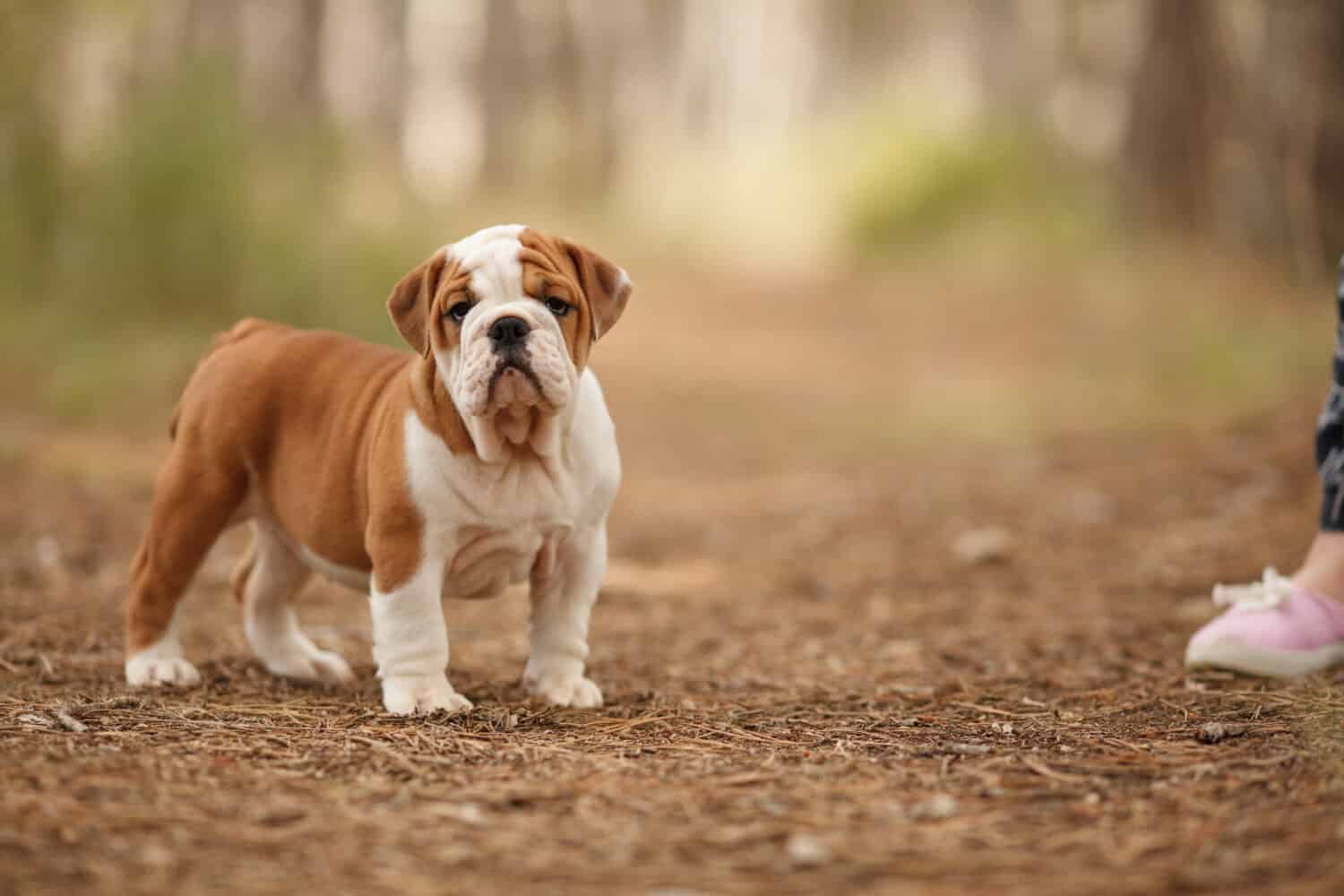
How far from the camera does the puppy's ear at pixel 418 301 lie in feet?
10.1

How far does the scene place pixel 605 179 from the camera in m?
24.3

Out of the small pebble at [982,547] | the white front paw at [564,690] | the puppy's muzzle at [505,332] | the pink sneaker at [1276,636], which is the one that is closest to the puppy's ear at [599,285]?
the puppy's muzzle at [505,332]

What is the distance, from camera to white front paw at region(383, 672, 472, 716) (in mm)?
3021

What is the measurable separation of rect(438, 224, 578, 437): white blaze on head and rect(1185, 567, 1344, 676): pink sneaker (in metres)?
1.71

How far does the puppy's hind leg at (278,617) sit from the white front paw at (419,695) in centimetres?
59

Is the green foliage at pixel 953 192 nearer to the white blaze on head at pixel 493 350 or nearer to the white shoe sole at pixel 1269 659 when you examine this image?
the white shoe sole at pixel 1269 659

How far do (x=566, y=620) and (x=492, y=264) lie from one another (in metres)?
0.85

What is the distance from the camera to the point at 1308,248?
9531mm

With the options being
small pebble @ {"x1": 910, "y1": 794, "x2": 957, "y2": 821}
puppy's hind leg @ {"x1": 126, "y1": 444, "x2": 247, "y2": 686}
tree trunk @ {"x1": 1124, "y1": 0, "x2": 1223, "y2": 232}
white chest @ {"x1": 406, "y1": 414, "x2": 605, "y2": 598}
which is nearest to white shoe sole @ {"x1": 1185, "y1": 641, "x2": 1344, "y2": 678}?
small pebble @ {"x1": 910, "y1": 794, "x2": 957, "y2": 821}

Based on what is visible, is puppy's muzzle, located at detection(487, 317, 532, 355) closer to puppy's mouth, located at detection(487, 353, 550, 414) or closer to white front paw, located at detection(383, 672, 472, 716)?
puppy's mouth, located at detection(487, 353, 550, 414)

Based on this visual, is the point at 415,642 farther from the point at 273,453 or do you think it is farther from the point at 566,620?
the point at 273,453

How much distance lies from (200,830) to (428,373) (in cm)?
124

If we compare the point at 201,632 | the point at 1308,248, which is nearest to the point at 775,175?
the point at 1308,248

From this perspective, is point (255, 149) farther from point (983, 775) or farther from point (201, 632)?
point (983, 775)
